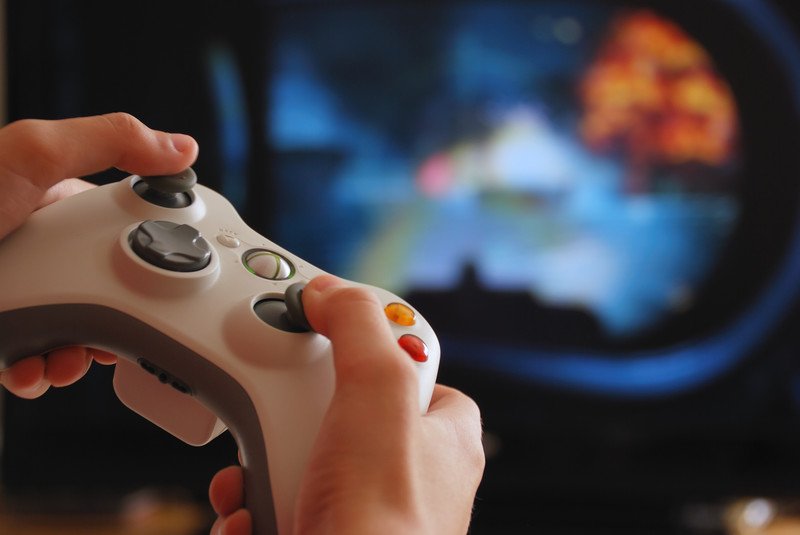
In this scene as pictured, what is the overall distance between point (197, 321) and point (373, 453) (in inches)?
5.8

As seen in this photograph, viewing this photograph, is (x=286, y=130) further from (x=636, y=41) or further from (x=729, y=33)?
(x=729, y=33)

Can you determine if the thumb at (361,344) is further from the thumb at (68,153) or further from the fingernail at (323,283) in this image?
the thumb at (68,153)

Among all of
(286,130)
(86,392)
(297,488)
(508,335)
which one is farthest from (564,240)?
(297,488)

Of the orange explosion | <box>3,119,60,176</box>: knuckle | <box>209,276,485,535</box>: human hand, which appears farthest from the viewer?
the orange explosion

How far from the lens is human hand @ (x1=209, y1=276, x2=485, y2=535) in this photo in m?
0.40

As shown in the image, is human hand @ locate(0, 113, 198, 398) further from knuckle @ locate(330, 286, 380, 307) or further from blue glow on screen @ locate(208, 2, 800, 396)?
blue glow on screen @ locate(208, 2, 800, 396)

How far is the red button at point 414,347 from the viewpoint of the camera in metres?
0.49

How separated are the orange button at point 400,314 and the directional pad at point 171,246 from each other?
0.12 metres

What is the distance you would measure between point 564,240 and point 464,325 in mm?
201

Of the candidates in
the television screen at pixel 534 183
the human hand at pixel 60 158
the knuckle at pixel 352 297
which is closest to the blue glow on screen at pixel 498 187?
the television screen at pixel 534 183

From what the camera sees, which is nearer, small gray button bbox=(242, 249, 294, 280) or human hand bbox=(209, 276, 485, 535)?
human hand bbox=(209, 276, 485, 535)

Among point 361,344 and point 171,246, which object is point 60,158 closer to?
point 171,246

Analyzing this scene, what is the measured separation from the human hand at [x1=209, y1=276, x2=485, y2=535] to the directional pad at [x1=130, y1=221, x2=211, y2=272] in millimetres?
97

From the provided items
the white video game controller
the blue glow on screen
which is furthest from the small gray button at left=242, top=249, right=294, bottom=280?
the blue glow on screen
